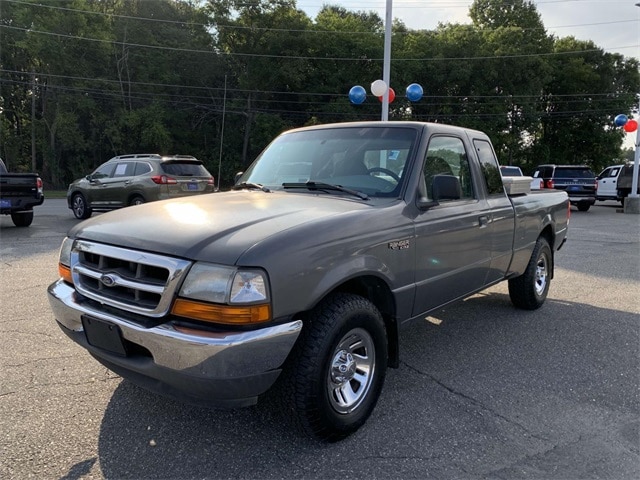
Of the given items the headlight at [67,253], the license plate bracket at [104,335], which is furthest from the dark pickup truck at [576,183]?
the license plate bracket at [104,335]

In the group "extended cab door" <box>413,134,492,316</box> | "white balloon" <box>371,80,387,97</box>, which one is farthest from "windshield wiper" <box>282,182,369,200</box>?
"white balloon" <box>371,80,387,97</box>

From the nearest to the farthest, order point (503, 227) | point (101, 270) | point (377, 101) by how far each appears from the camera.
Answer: point (101, 270), point (503, 227), point (377, 101)

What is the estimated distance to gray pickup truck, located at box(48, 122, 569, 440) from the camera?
228 centimetres

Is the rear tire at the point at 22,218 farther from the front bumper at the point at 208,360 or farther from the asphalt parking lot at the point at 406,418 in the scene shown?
the front bumper at the point at 208,360

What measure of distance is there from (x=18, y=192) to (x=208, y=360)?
10976 mm

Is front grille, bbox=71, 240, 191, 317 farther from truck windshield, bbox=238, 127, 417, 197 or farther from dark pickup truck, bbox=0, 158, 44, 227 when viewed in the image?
dark pickup truck, bbox=0, 158, 44, 227

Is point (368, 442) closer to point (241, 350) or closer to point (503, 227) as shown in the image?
point (241, 350)

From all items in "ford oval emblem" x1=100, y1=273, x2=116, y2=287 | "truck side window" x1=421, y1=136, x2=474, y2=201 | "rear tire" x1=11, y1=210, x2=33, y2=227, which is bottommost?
"rear tire" x1=11, y1=210, x2=33, y2=227

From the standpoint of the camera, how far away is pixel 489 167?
446 cm

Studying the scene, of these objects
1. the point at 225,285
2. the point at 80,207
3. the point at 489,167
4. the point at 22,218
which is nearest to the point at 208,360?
the point at 225,285

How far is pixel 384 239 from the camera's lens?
2.95 m

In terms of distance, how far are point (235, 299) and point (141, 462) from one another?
43.0 inches

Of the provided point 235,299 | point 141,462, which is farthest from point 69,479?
point 235,299

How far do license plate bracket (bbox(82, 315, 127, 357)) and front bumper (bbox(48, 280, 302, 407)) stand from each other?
0.03 m
